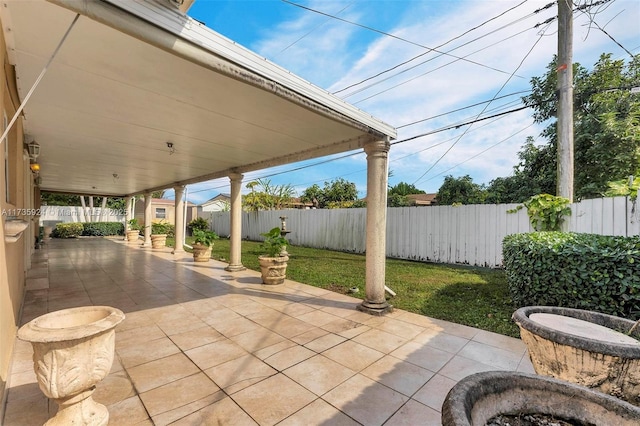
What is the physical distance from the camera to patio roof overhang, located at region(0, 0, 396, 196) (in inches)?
75.4

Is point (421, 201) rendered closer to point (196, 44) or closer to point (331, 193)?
point (331, 193)

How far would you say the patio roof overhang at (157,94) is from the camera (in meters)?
1.91

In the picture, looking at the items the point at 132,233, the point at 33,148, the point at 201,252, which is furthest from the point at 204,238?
the point at 132,233

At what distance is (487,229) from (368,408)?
712 centimetres

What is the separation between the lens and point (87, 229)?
61.8ft

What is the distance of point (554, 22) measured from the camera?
5820mm

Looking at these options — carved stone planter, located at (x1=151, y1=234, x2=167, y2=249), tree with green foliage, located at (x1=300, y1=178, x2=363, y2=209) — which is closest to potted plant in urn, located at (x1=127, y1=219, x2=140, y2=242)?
carved stone planter, located at (x1=151, y1=234, x2=167, y2=249)

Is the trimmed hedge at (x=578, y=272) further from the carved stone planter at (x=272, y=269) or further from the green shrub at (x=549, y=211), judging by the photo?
the carved stone planter at (x=272, y=269)

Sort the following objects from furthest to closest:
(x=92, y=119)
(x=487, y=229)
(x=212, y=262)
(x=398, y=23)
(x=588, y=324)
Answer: (x=212, y=262) < (x=487, y=229) < (x=398, y=23) < (x=92, y=119) < (x=588, y=324)

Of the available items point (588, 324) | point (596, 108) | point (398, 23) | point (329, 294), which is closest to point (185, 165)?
point (329, 294)

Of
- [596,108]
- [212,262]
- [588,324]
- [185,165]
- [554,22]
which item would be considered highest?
[554,22]

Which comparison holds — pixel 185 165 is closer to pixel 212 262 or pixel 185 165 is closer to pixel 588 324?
pixel 212 262

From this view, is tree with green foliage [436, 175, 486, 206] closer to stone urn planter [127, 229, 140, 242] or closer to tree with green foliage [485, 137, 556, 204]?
tree with green foliage [485, 137, 556, 204]

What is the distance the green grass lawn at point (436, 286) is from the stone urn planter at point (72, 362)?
3892mm
